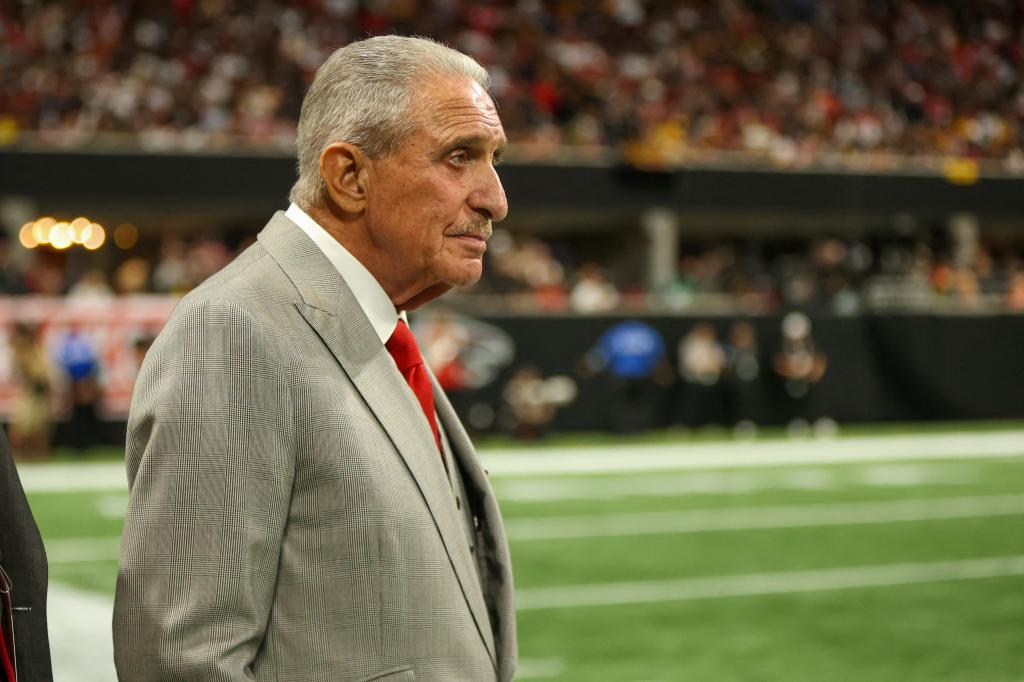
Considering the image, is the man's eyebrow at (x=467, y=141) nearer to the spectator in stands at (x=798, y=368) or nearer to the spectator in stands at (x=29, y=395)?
the spectator in stands at (x=29, y=395)

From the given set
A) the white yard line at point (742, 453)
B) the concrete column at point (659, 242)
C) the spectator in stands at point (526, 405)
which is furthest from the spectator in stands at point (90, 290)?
the concrete column at point (659, 242)

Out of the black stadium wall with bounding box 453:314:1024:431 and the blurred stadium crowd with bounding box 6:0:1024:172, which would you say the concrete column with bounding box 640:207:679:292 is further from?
the black stadium wall with bounding box 453:314:1024:431

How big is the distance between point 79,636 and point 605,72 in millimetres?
22688

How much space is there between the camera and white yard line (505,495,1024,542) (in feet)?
36.0

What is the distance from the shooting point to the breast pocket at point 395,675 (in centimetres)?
205

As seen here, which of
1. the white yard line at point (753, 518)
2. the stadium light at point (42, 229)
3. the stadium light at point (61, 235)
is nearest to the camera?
the white yard line at point (753, 518)

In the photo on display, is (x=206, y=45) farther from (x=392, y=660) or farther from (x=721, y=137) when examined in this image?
(x=392, y=660)

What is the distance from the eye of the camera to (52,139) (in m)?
21.4

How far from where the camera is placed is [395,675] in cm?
206

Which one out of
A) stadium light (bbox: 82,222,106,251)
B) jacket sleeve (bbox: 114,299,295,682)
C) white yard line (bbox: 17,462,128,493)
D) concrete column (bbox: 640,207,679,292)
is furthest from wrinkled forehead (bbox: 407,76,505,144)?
concrete column (bbox: 640,207,679,292)

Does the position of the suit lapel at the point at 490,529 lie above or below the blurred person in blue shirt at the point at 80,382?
below

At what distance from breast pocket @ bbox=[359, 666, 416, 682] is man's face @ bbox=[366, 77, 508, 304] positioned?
59cm

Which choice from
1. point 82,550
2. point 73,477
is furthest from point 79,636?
point 73,477

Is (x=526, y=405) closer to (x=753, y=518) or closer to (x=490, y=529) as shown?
(x=753, y=518)
